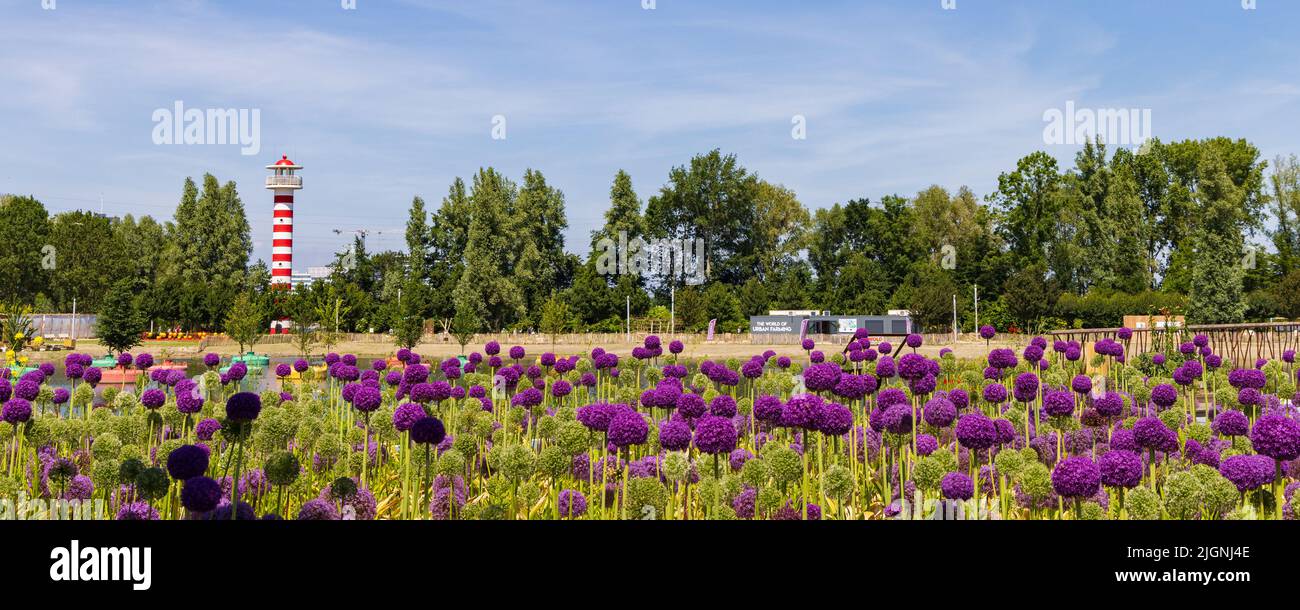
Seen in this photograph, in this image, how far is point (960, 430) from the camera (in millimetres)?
7133

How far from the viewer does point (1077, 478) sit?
6.08 meters

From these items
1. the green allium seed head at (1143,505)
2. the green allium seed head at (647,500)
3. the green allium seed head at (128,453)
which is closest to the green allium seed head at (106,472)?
the green allium seed head at (128,453)

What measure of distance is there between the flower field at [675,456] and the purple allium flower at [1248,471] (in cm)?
1

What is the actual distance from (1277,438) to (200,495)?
6.00 meters

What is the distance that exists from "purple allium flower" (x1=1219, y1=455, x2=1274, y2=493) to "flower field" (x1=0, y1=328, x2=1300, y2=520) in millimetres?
10

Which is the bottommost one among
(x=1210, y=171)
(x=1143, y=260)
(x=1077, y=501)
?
(x=1077, y=501)

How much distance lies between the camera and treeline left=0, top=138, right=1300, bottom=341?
259 feet

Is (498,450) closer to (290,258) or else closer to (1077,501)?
(1077,501)

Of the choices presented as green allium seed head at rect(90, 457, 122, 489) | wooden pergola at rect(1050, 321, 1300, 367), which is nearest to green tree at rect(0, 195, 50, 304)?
wooden pergola at rect(1050, 321, 1300, 367)

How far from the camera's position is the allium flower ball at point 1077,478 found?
6.07 m

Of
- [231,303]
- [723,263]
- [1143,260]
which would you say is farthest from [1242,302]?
[231,303]

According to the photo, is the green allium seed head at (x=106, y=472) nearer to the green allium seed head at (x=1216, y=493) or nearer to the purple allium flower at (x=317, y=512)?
the purple allium flower at (x=317, y=512)

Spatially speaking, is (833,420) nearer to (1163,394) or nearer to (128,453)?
(1163,394)
